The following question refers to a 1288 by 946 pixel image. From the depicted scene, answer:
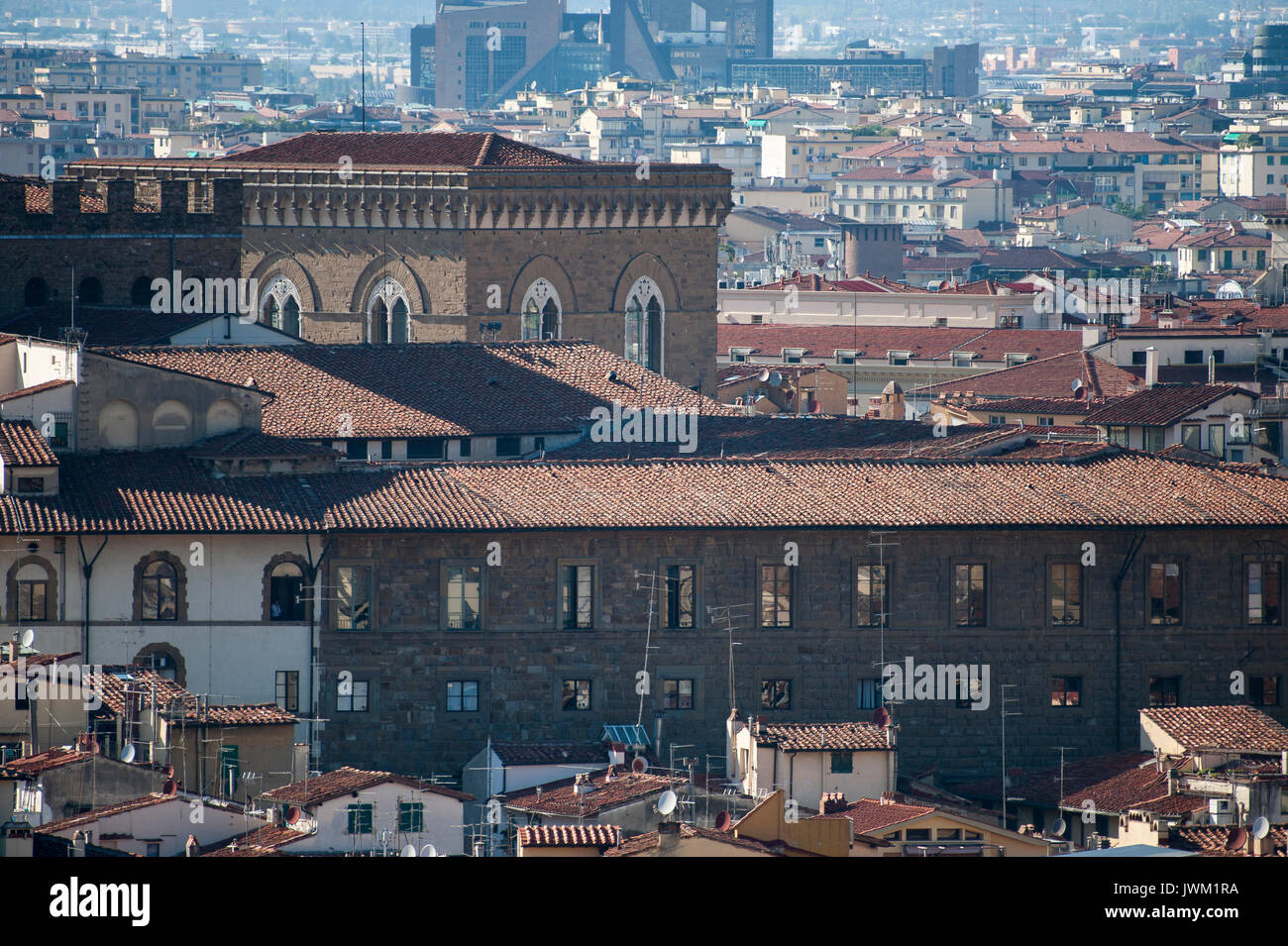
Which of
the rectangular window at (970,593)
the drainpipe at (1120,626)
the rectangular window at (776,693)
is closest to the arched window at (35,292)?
the rectangular window at (776,693)

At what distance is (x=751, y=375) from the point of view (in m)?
74.1

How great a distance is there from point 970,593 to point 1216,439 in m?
20.7

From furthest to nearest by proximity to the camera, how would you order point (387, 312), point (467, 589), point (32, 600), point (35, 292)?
point (387, 312) → point (35, 292) → point (467, 589) → point (32, 600)

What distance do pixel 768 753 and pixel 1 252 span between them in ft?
85.5

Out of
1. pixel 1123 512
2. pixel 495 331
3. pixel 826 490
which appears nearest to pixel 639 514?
pixel 826 490

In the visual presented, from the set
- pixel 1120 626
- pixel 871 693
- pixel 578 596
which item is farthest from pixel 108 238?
pixel 1120 626

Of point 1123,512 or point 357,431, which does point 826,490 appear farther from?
point 357,431

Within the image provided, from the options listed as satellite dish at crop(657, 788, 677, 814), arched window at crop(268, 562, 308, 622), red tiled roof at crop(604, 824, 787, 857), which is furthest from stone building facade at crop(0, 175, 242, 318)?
red tiled roof at crop(604, 824, 787, 857)

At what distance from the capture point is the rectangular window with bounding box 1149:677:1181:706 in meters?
39.8

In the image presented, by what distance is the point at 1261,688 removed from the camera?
40.2 meters

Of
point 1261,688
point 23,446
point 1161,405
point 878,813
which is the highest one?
point 23,446

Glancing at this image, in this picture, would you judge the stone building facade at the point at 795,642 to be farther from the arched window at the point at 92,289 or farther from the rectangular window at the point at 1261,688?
the arched window at the point at 92,289

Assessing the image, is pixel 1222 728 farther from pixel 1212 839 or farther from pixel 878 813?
pixel 878 813

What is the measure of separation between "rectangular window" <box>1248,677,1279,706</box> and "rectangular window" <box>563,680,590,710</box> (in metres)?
9.94
